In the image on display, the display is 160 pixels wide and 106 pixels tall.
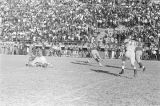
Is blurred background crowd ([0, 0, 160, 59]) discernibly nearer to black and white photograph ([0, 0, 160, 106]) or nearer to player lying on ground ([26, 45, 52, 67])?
black and white photograph ([0, 0, 160, 106])

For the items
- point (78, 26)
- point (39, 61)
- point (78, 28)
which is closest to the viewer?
point (39, 61)

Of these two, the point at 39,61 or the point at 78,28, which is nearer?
the point at 39,61

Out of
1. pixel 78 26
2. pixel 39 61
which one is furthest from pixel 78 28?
pixel 39 61

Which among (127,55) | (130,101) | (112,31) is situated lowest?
(130,101)

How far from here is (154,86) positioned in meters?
12.6

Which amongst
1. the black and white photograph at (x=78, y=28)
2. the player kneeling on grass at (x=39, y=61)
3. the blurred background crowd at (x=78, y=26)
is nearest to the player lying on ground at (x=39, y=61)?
the player kneeling on grass at (x=39, y=61)

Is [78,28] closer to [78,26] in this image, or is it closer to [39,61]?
[78,26]

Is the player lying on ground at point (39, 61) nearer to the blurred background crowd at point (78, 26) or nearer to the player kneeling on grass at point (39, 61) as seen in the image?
the player kneeling on grass at point (39, 61)

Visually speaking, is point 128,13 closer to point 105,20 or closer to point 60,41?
point 105,20

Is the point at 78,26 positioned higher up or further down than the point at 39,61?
higher up

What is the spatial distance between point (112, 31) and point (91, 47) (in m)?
12.4

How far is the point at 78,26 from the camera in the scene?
37031mm

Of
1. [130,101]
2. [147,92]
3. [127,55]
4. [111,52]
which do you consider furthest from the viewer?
[111,52]

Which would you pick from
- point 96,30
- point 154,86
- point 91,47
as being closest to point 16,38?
point 96,30
